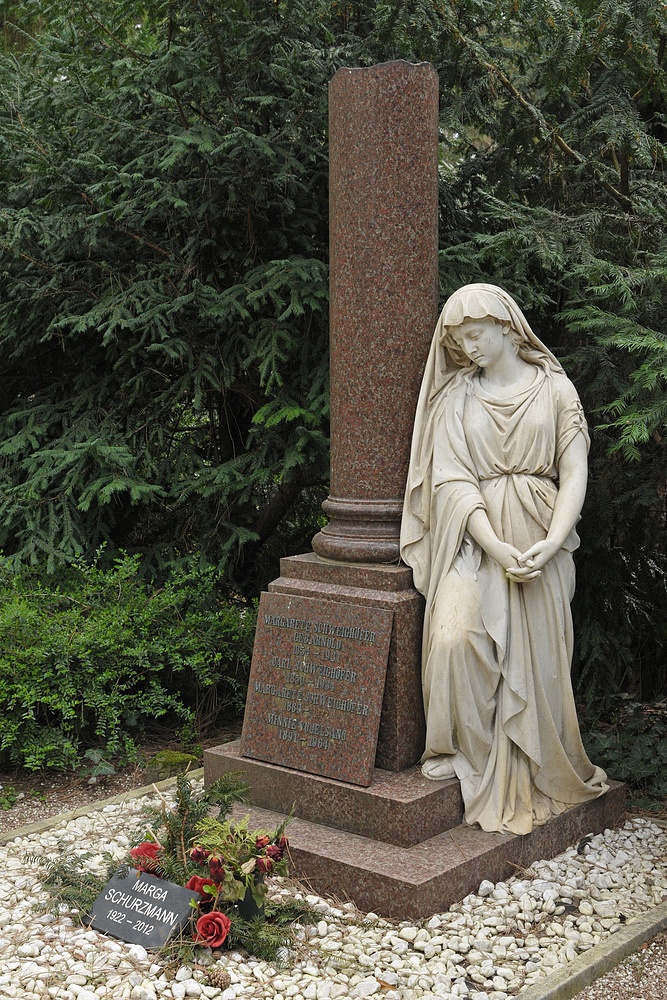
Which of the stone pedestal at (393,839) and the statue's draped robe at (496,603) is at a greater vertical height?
the statue's draped robe at (496,603)

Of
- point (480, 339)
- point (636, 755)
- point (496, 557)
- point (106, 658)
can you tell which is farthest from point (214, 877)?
point (636, 755)

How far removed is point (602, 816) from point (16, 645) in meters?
3.22

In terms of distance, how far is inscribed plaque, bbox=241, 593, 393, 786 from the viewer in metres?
4.55

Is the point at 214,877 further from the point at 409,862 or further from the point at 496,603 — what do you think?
the point at 496,603

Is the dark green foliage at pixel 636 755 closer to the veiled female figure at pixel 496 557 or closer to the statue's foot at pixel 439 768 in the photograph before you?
the veiled female figure at pixel 496 557

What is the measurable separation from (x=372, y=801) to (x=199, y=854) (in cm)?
93

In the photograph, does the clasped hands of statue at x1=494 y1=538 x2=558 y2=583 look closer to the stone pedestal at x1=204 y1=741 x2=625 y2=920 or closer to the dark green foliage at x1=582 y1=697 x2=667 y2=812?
the stone pedestal at x1=204 y1=741 x2=625 y2=920

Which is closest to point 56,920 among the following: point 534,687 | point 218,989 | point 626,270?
point 218,989

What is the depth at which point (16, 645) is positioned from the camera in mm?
5938

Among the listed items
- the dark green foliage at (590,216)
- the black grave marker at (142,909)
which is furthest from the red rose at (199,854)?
the dark green foliage at (590,216)

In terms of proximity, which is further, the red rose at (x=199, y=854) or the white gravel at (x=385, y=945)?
the red rose at (x=199, y=854)

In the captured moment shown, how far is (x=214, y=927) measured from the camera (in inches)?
140

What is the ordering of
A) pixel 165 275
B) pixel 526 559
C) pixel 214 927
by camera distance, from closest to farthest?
pixel 214 927, pixel 526 559, pixel 165 275

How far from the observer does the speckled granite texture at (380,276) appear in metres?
4.80
